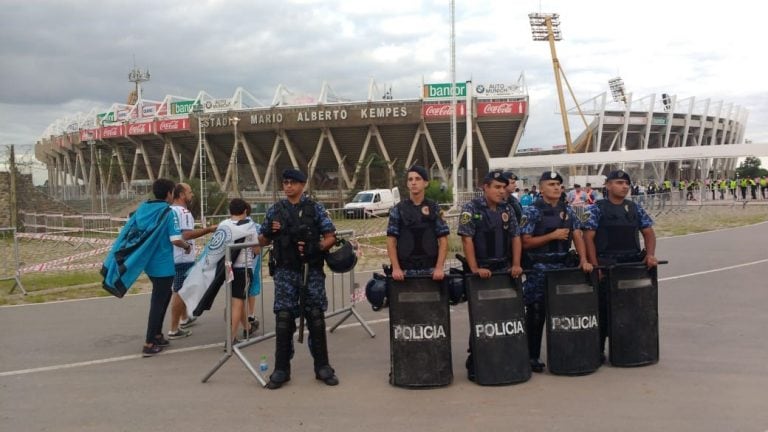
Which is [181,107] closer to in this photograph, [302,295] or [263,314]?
[263,314]

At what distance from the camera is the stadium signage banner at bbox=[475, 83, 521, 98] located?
160 ft

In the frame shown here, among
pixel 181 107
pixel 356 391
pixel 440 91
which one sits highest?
pixel 181 107

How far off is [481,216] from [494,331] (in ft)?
3.12

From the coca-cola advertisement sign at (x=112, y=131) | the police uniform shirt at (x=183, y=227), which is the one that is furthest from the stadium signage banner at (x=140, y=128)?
the police uniform shirt at (x=183, y=227)

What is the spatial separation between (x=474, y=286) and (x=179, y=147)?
→ 61851 mm

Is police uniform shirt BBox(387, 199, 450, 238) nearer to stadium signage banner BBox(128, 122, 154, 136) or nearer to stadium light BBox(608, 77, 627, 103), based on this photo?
stadium signage banner BBox(128, 122, 154, 136)

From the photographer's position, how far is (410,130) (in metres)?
52.1

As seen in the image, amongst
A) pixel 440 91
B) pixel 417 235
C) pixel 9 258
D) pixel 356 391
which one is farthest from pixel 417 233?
pixel 440 91

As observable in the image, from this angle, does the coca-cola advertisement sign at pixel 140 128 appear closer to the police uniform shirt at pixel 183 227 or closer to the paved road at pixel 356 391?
the paved road at pixel 356 391

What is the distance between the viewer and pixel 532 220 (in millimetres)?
4965

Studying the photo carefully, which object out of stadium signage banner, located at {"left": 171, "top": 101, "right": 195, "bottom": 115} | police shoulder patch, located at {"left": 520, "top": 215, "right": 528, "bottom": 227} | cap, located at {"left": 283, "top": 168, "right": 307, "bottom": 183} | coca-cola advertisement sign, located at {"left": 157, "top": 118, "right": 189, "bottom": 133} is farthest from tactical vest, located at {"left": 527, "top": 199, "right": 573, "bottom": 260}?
stadium signage banner, located at {"left": 171, "top": 101, "right": 195, "bottom": 115}

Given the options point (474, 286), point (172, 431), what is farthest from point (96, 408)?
point (474, 286)

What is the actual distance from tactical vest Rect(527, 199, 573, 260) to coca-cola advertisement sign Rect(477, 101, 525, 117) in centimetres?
4513

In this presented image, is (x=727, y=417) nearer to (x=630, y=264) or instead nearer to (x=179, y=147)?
(x=630, y=264)
